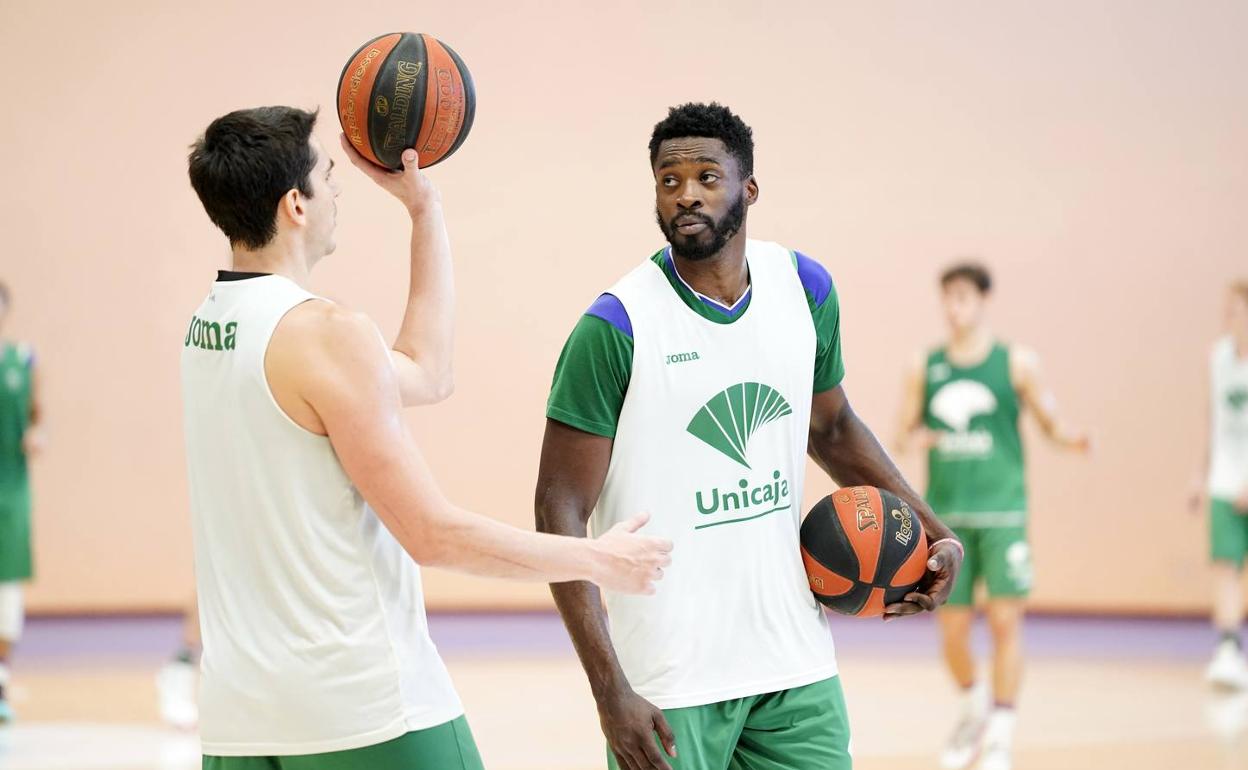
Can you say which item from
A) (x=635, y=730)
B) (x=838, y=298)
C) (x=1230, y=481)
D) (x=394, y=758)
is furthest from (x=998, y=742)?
(x=394, y=758)

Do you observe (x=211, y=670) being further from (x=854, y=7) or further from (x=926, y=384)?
(x=854, y=7)

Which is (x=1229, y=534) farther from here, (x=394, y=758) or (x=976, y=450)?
(x=394, y=758)

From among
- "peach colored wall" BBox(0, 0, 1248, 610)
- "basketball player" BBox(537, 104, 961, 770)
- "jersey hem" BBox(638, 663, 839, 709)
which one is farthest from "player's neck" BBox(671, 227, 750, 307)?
"peach colored wall" BBox(0, 0, 1248, 610)

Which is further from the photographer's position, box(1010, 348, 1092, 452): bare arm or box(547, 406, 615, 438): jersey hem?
box(1010, 348, 1092, 452): bare arm

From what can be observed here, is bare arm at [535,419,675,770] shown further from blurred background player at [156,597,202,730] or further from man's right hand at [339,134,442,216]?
blurred background player at [156,597,202,730]

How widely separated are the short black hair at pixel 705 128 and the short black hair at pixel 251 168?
0.86 m

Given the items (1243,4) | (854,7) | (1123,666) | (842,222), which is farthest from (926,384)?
(1243,4)

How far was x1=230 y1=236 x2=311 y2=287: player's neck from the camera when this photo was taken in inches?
93.4

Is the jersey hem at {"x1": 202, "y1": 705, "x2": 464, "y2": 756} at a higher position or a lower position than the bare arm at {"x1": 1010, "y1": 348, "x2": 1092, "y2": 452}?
lower

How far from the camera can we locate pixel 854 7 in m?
10.7

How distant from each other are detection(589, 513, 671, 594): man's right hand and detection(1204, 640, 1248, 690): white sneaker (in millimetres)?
6304

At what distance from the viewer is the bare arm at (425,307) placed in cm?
256

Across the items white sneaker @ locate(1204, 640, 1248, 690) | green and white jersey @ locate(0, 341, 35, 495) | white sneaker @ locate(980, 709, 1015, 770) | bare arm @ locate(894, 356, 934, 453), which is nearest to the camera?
white sneaker @ locate(980, 709, 1015, 770)

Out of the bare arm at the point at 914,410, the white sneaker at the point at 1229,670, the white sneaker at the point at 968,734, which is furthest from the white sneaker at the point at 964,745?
the white sneaker at the point at 1229,670
